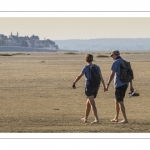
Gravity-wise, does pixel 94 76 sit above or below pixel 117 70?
below

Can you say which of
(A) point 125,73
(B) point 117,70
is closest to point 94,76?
(B) point 117,70

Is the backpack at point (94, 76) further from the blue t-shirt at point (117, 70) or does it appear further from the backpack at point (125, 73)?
the backpack at point (125, 73)

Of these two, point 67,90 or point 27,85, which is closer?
point 67,90

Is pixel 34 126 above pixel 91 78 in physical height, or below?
below

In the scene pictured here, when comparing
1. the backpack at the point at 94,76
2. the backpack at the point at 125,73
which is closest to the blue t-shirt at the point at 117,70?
the backpack at the point at 125,73

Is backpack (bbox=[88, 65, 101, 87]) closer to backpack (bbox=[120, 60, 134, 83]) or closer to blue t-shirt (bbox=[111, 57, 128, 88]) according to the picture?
blue t-shirt (bbox=[111, 57, 128, 88])

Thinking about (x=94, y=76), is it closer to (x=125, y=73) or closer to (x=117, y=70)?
(x=117, y=70)

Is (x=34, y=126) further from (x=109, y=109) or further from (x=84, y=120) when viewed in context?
(x=109, y=109)

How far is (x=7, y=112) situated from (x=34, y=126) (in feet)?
8.99

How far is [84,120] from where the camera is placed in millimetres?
11820

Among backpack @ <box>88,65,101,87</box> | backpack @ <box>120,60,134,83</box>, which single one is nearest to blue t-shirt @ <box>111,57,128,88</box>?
backpack @ <box>120,60,134,83</box>

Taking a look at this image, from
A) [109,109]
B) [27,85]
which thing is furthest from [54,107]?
[27,85]
